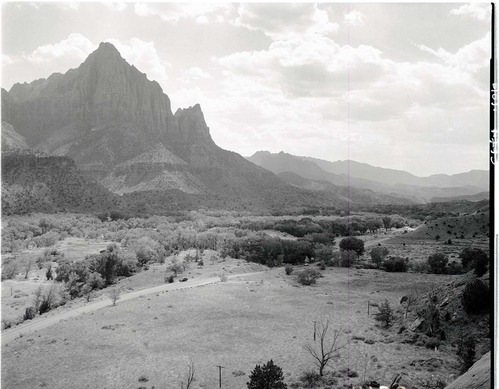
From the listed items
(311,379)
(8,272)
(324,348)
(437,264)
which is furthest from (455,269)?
(8,272)

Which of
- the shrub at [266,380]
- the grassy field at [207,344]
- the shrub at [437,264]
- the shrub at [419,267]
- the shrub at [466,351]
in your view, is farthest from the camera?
the shrub at [419,267]

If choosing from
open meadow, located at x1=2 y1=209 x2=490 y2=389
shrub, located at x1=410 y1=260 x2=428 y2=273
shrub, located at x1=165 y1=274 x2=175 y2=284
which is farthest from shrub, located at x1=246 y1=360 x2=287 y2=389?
shrub, located at x1=410 y1=260 x2=428 y2=273

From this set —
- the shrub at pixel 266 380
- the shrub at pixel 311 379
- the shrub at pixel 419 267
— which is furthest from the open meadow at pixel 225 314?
the shrub at pixel 266 380

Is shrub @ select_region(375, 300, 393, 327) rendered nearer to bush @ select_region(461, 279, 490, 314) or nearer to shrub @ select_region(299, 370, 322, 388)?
bush @ select_region(461, 279, 490, 314)

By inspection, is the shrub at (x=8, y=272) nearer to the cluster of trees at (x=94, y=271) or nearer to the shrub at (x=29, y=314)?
the cluster of trees at (x=94, y=271)

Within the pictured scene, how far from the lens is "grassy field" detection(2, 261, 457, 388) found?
2356 centimetres

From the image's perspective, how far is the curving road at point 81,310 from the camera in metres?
32.1

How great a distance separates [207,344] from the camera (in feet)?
95.0

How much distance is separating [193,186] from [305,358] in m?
147

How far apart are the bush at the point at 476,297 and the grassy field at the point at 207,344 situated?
3873mm

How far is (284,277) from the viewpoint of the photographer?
53.9m

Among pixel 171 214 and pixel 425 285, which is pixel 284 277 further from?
pixel 171 214

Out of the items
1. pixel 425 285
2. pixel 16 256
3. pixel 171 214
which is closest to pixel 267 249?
pixel 425 285

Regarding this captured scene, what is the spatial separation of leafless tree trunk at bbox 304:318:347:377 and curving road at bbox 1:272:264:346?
21.7 meters
